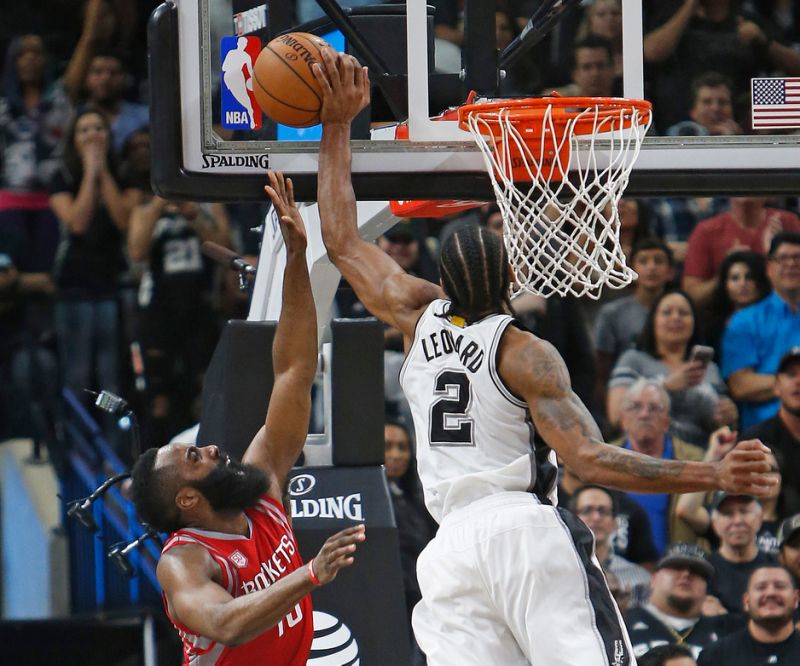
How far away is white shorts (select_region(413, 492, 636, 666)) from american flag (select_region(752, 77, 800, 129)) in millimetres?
1569

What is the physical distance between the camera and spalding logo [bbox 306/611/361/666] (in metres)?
5.45

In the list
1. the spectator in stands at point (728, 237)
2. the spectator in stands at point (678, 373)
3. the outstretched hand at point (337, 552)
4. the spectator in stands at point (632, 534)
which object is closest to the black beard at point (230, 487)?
the outstretched hand at point (337, 552)

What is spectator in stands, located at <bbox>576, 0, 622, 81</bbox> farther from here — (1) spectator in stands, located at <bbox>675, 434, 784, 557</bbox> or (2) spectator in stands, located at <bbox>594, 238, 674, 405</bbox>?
(1) spectator in stands, located at <bbox>675, 434, 784, 557</bbox>

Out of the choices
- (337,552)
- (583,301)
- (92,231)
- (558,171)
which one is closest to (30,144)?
(92,231)

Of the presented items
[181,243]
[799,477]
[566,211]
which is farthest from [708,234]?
[566,211]

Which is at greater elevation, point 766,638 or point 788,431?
point 788,431

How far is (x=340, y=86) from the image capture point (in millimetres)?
4395

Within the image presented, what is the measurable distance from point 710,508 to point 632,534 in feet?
1.53

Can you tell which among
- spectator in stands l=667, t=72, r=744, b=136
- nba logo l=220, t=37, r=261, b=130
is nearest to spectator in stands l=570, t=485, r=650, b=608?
spectator in stands l=667, t=72, r=744, b=136

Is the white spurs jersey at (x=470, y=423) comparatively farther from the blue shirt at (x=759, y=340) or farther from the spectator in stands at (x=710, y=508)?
the blue shirt at (x=759, y=340)

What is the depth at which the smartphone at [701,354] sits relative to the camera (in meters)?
7.66

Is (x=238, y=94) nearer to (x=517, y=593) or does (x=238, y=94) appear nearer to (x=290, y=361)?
(x=290, y=361)

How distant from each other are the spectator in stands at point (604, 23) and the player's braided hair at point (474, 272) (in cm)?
459

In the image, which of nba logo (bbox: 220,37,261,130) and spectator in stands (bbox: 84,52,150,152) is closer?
nba logo (bbox: 220,37,261,130)
